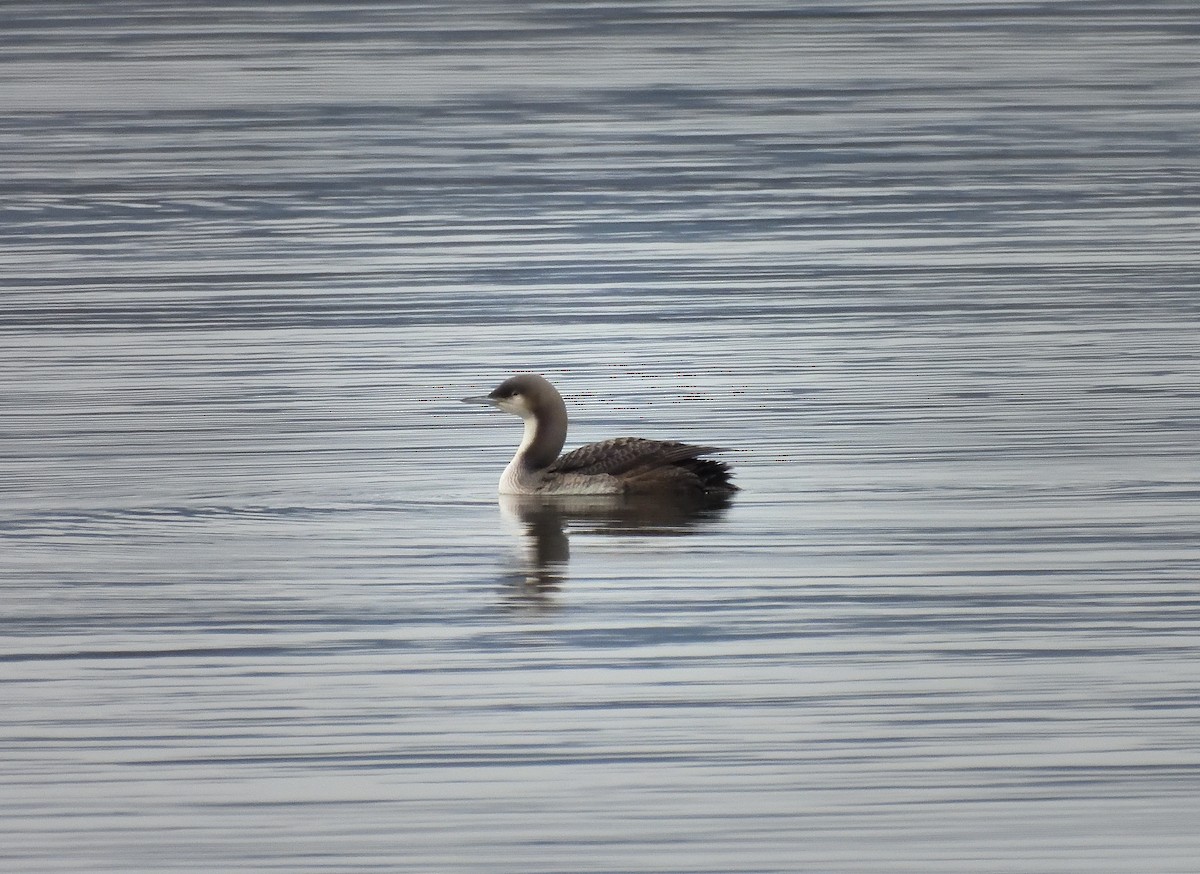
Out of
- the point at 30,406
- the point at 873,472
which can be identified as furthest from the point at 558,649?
the point at 30,406

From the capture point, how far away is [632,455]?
36.4 feet

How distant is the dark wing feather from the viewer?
Result: 36.4 ft

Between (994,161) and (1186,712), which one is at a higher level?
(994,161)

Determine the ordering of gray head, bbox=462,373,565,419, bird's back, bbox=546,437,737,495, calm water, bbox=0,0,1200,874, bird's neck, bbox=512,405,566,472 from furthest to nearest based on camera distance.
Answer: gray head, bbox=462,373,565,419
bird's neck, bbox=512,405,566,472
bird's back, bbox=546,437,737,495
calm water, bbox=0,0,1200,874

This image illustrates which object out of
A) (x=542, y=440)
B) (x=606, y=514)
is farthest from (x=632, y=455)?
(x=542, y=440)

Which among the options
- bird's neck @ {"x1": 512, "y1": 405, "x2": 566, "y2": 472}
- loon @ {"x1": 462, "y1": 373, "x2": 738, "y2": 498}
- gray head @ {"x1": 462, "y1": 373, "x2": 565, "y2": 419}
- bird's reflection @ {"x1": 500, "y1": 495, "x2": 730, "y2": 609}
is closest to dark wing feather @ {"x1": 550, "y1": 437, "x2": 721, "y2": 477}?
loon @ {"x1": 462, "y1": 373, "x2": 738, "y2": 498}

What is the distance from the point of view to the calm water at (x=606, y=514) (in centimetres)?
707

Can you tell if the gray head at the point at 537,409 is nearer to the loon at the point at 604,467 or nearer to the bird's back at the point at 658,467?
the loon at the point at 604,467

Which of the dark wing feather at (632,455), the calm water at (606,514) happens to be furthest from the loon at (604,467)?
the calm water at (606,514)

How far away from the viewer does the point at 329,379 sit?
14391mm

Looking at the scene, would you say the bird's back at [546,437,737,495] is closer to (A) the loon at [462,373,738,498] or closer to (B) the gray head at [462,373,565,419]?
(A) the loon at [462,373,738,498]

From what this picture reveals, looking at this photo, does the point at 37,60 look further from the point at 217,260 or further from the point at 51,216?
the point at 217,260

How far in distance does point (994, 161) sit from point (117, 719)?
17397 mm

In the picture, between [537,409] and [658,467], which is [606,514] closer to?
[658,467]
